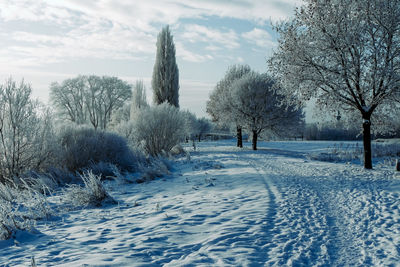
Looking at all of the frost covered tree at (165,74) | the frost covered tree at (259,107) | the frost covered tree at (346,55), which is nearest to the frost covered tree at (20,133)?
the frost covered tree at (346,55)

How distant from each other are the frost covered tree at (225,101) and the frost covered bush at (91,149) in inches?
549

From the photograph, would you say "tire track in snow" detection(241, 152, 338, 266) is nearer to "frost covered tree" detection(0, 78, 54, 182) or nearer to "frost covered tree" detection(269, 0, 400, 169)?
"frost covered tree" detection(269, 0, 400, 169)

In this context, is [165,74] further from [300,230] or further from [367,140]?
[300,230]

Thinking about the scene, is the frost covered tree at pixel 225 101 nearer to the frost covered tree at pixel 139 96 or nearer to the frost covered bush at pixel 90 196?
the frost covered tree at pixel 139 96

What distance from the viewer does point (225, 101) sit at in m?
25.0

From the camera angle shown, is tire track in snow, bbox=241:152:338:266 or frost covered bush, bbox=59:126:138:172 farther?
frost covered bush, bbox=59:126:138:172

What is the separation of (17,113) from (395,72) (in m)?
13.0

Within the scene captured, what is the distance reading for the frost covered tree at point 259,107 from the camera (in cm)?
2389

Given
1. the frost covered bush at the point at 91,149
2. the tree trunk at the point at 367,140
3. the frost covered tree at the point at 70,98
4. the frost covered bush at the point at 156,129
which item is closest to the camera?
the frost covered bush at the point at 91,149

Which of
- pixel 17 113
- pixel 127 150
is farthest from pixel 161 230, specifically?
pixel 127 150

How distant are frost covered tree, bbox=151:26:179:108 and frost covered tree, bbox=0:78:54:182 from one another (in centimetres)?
1495

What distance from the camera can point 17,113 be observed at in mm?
9320

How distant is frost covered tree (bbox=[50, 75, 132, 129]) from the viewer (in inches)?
1535

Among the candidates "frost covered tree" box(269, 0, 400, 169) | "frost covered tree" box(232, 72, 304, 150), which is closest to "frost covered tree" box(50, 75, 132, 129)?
"frost covered tree" box(232, 72, 304, 150)
